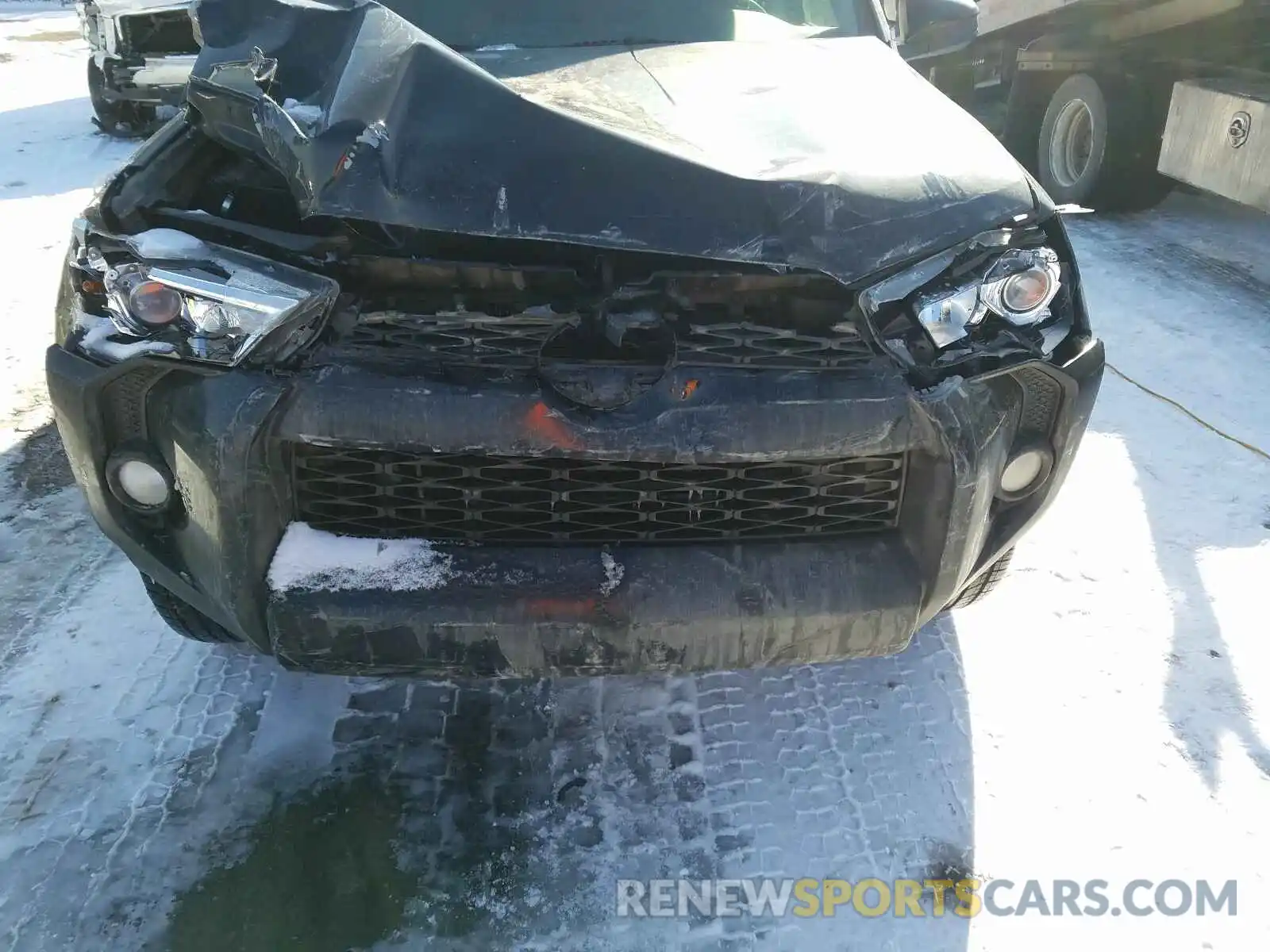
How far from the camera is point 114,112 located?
361 inches

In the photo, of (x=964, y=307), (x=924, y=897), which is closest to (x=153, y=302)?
(x=964, y=307)

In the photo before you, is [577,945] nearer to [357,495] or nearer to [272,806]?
[272,806]

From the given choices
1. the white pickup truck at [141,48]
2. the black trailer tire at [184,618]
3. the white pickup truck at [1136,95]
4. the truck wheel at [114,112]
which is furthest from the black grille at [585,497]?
the truck wheel at [114,112]

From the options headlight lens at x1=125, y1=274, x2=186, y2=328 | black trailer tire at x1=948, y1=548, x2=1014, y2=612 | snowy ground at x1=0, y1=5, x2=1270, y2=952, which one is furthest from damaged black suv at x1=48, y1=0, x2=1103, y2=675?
snowy ground at x1=0, y1=5, x2=1270, y2=952

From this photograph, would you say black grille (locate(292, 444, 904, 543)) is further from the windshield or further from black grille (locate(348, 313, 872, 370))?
the windshield

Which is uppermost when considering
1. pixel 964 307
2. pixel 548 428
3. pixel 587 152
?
pixel 587 152

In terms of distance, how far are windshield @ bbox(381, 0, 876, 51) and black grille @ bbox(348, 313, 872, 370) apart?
55.8 inches

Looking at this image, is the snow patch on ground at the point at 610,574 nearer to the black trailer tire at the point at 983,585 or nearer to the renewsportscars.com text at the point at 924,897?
the renewsportscars.com text at the point at 924,897

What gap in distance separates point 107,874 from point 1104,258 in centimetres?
616

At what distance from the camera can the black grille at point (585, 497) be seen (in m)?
2.08

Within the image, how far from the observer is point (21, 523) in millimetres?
3357

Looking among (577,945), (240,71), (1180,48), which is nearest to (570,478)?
(577,945)

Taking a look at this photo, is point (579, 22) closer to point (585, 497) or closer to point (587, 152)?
point (587, 152)

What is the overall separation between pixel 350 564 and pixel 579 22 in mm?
2016
